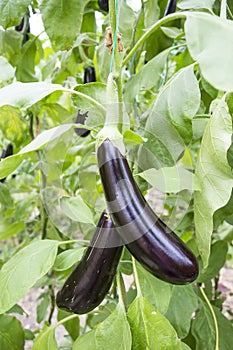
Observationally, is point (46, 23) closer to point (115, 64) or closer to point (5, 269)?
point (115, 64)

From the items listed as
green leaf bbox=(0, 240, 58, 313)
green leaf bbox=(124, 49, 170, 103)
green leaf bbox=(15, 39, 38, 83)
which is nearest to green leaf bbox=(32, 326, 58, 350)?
green leaf bbox=(0, 240, 58, 313)

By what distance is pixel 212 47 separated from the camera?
36 cm

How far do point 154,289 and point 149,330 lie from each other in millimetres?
113

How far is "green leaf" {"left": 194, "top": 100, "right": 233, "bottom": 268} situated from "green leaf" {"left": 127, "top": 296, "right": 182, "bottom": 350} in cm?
10

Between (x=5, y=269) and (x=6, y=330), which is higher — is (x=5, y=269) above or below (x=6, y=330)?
above

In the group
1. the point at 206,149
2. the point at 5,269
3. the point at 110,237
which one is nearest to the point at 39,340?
the point at 5,269

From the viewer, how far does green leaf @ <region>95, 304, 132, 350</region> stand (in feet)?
1.78

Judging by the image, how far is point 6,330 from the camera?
0.81 meters

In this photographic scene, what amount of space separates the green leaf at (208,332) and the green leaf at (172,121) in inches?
14.6

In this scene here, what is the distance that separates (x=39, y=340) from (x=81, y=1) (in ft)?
1.49

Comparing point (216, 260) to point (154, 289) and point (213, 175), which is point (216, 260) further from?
point (213, 175)

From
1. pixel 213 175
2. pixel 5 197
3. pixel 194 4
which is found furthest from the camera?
pixel 5 197

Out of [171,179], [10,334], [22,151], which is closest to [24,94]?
[22,151]

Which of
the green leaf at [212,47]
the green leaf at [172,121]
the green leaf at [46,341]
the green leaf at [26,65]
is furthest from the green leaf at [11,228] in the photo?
the green leaf at [212,47]
